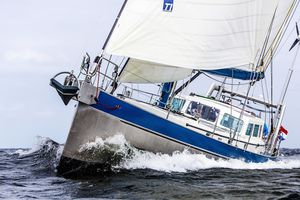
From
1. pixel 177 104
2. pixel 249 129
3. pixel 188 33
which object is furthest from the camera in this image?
pixel 177 104

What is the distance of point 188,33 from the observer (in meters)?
16.6

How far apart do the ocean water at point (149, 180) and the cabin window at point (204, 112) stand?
1947mm

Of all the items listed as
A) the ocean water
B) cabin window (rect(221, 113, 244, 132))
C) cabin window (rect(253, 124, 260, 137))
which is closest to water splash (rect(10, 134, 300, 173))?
the ocean water

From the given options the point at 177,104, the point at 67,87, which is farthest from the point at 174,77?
the point at 67,87

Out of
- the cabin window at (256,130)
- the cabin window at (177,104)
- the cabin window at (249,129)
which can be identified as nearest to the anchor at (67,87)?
the cabin window at (177,104)

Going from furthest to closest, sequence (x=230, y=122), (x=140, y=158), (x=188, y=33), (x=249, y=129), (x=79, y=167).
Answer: (x=249, y=129), (x=230, y=122), (x=188, y=33), (x=140, y=158), (x=79, y=167)

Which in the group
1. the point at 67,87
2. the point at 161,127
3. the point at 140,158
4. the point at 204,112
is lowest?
the point at 140,158

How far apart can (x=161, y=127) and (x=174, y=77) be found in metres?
3.22

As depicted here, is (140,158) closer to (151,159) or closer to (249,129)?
(151,159)

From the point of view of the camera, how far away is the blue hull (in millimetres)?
15797

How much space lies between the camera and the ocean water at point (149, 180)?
40.4 feet

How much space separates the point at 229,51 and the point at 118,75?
13.5 feet

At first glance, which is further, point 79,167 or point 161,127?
point 161,127

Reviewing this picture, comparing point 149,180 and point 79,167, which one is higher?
point 149,180
